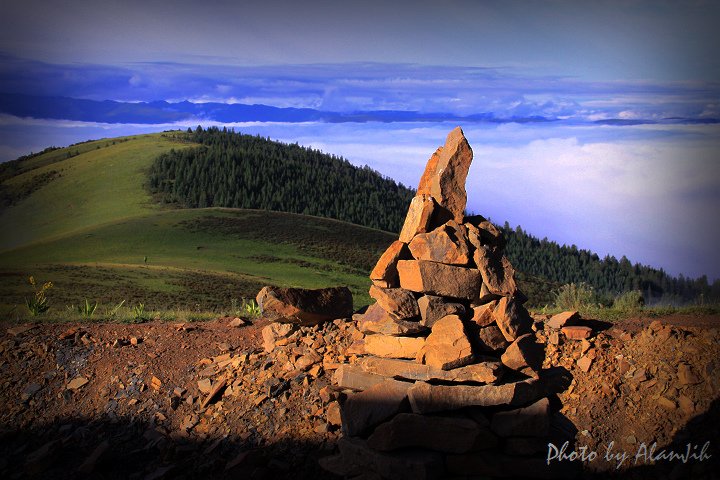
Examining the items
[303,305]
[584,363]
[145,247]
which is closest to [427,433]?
[584,363]

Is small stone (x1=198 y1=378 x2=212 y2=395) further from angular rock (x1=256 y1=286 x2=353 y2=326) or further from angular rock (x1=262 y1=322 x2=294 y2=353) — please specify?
angular rock (x1=256 y1=286 x2=353 y2=326)

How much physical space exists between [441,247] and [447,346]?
1.13 m

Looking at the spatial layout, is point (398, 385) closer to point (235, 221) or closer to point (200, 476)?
point (200, 476)

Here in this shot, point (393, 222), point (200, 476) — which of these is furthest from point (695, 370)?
point (393, 222)

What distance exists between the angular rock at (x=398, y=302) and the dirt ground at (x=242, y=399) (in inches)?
85.8

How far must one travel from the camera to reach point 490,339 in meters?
7.60

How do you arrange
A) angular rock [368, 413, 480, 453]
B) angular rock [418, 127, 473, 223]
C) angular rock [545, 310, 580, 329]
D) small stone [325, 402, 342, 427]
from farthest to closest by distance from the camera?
angular rock [545, 310, 580, 329] < small stone [325, 402, 342, 427] < angular rock [418, 127, 473, 223] < angular rock [368, 413, 480, 453]

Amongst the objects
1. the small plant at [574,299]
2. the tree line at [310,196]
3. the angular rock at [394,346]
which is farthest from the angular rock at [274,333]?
the tree line at [310,196]

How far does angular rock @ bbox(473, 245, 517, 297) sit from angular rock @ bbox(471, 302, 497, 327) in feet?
0.54

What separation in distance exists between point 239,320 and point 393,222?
68807mm

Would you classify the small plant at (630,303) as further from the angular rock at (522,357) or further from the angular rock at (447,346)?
the angular rock at (447,346)

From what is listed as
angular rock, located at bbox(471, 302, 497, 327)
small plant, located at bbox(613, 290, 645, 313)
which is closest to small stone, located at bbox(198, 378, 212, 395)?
angular rock, located at bbox(471, 302, 497, 327)

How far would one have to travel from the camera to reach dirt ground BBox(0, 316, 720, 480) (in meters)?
9.05

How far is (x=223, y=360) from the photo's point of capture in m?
12.0
